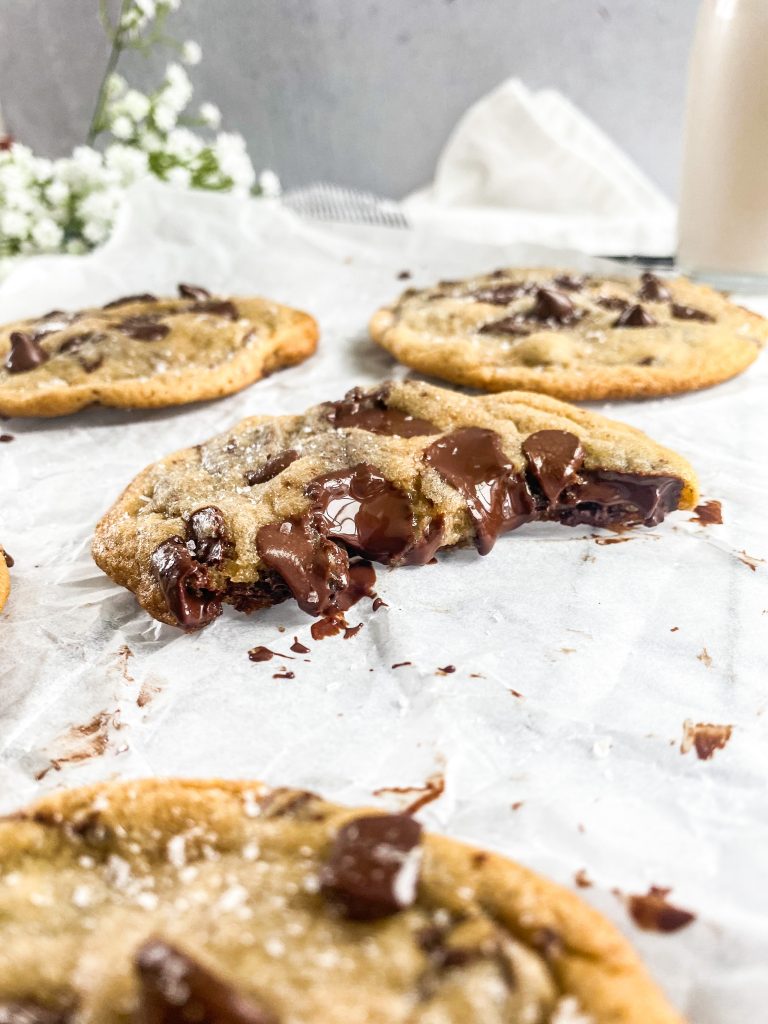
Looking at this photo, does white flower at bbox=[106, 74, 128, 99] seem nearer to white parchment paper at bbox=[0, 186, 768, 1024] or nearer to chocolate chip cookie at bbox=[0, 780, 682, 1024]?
white parchment paper at bbox=[0, 186, 768, 1024]

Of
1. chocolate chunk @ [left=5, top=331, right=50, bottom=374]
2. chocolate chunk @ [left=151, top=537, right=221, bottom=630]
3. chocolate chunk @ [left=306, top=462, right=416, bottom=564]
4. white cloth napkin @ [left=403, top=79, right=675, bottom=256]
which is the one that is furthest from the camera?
white cloth napkin @ [left=403, top=79, right=675, bottom=256]

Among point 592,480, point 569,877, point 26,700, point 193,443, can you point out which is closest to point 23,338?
point 193,443

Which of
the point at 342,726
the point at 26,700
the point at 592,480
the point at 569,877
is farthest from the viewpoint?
the point at 592,480

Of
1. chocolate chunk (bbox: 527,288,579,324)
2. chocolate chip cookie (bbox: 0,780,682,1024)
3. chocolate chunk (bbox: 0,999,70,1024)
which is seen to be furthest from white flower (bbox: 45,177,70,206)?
chocolate chunk (bbox: 0,999,70,1024)

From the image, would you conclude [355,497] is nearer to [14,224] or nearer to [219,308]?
[219,308]

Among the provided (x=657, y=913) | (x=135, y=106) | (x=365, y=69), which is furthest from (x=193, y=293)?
(x=657, y=913)

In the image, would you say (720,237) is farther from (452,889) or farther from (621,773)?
(452,889)
